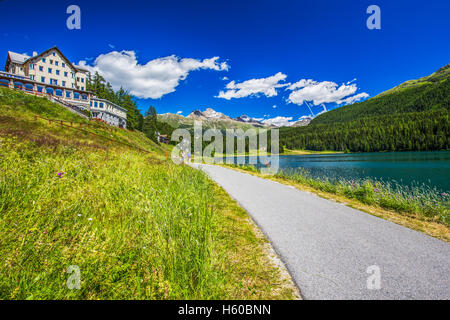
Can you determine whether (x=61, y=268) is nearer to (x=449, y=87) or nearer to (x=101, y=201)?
(x=101, y=201)

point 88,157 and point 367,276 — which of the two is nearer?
point 367,276

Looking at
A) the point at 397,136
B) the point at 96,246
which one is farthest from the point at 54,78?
the point at 397,136

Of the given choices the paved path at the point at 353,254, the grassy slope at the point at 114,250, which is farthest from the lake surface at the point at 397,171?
the grassy slope at the point at 114,250

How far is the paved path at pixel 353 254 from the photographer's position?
2631 millimetres

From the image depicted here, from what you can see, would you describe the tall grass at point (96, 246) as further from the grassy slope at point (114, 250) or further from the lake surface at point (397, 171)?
the lake surface at point (397, 171)

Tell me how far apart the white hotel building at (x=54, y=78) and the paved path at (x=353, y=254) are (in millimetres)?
50181

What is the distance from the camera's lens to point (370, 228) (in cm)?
483

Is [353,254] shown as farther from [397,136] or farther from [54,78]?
[397,136]

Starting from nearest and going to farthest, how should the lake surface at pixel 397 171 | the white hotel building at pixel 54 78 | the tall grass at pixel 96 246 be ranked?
the tall grass at pixel 96 246 → the lake surface at pixel 397 171 → the white hotel building at pixel 54 78

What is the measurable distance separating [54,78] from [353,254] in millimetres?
65162

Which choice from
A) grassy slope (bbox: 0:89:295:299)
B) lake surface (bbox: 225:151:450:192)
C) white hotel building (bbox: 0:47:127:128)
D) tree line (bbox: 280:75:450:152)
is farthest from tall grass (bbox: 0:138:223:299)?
tree line (bbox: 280:75:450:152)
